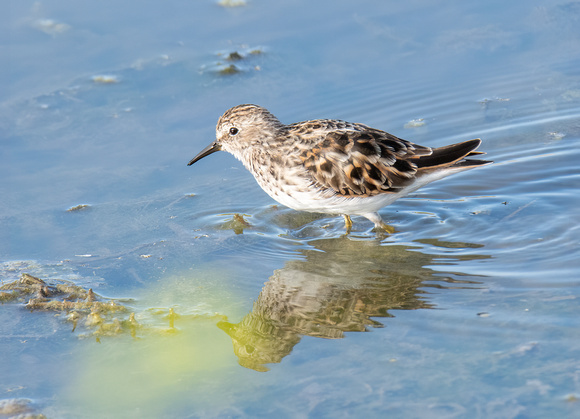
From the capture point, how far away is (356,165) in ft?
22.5

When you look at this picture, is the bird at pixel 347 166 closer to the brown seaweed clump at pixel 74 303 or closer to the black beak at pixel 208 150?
the black beak at pixel 208 150

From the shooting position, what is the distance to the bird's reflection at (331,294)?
210 inches

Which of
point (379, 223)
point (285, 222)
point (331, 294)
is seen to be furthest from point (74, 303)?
point (379, 223)

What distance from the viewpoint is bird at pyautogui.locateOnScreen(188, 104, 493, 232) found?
680 cm

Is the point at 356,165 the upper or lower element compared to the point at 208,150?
lower

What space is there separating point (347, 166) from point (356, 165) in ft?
0.28

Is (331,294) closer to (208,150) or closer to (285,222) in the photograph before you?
(285,222)

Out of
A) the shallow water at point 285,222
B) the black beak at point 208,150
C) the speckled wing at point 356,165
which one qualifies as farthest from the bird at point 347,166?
the black beak at point 208,150

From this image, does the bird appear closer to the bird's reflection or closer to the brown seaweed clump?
the bird's reflection

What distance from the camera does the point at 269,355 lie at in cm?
513

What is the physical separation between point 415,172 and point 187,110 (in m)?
3.15

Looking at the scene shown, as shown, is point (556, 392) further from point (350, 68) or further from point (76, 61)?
point (76, 61)

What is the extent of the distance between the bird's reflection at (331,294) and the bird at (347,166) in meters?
0.44

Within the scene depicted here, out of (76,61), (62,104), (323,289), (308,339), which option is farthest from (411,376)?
(76,61)
